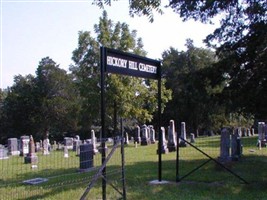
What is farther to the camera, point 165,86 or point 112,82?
point 165,86

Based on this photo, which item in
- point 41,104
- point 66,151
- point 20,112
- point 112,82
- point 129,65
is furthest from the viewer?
point 20,112

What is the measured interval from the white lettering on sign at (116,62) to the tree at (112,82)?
2762 cm

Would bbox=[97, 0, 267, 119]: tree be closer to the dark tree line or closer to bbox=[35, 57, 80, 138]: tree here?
the dark tree line

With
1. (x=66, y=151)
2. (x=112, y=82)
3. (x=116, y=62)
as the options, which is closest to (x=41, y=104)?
(x=112, y=82)

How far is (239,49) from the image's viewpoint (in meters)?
14.9

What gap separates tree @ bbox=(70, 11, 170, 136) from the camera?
38156mm

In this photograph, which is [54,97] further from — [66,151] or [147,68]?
[147,68]

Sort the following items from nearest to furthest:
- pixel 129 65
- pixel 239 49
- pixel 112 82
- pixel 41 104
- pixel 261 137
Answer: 1. pixel 129 65
2. pixel 239 49
3. pixel 261 137
4. pixel 112 82
5. pixel 41 104

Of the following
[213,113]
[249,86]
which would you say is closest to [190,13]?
[249,86]

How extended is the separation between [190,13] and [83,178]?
24.7 ft

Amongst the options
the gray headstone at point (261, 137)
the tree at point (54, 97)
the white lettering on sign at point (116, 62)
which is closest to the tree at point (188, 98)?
the tree at point (54, 97)

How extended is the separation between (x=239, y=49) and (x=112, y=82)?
23.3m

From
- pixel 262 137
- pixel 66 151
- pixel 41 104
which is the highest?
pixel 41 104

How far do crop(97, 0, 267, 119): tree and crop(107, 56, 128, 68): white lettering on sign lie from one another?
561 cm
